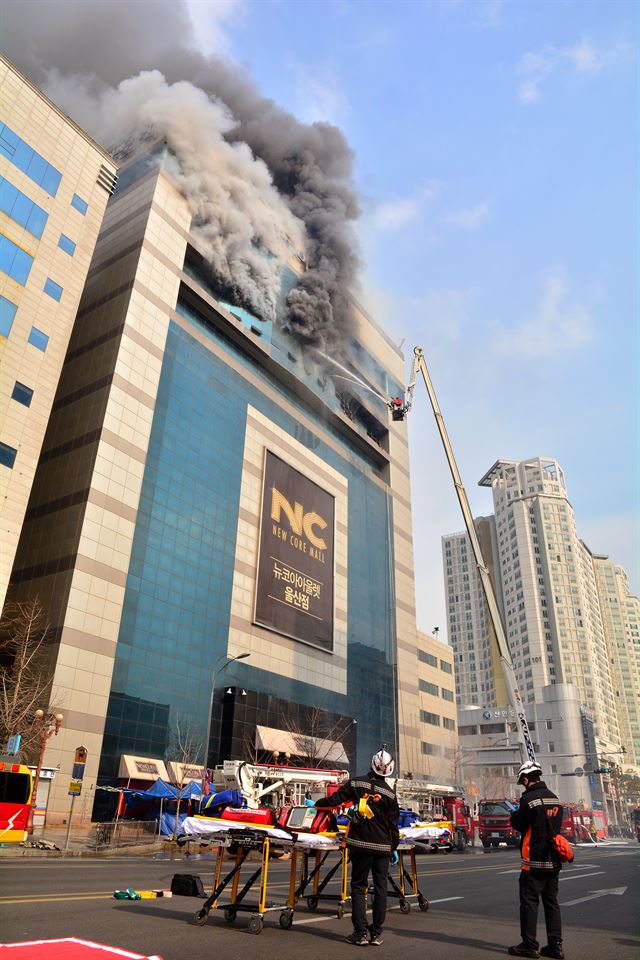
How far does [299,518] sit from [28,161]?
32.0m

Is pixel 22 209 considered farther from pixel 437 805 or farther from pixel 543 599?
pixel 543 599

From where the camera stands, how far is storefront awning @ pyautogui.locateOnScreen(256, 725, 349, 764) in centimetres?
4341

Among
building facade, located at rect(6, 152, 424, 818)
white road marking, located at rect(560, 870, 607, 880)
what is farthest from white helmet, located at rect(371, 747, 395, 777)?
building facade, located at rect(6, 152, 424, 818)

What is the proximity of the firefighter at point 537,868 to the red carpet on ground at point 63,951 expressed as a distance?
355 cm

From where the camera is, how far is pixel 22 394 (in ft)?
111

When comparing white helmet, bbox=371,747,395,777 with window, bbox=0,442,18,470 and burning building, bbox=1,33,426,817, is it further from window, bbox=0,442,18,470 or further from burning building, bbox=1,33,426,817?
window, bbox=0,442,18,470

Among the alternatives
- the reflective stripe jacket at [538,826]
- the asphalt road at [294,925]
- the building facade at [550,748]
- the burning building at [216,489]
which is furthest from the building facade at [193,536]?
the building facade at [550,748]

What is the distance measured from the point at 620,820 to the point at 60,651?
13592 centimetres

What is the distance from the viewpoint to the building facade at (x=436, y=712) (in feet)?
221

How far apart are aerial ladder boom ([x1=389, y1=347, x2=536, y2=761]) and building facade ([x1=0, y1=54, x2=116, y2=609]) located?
20.3m

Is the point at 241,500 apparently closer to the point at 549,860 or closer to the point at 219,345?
the point at 219,345

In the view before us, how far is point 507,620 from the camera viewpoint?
15125cm

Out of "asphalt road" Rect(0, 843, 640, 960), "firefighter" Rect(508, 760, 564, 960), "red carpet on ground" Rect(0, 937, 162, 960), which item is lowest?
"asphalt road" Rect(0, 843, 640, 960)

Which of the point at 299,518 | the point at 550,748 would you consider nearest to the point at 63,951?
the point at 299,518
